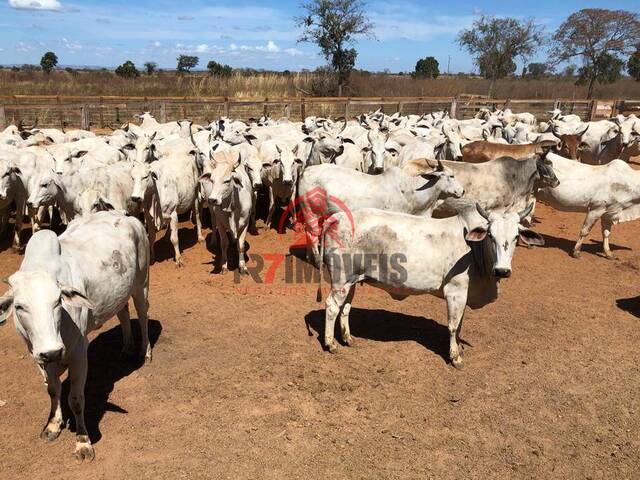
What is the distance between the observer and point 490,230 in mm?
5184

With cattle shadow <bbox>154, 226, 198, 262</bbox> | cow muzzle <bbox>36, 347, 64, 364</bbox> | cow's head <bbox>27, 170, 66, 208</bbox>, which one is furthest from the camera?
cattle shadow <bbox>154, 226, 198, 262</bbox>

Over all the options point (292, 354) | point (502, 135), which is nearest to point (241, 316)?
point (292, 354)

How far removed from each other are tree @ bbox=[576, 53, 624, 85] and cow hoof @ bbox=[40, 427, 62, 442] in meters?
42.5

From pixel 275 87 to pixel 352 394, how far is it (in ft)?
109

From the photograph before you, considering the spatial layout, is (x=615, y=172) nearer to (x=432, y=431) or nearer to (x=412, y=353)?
(x=412, y=353)

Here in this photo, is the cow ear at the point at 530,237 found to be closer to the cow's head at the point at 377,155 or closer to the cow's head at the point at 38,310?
the cow's head at the point at 38,310

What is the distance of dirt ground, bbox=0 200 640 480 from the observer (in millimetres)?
4410

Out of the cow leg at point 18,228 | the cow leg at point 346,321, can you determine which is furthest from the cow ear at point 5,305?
the cow leg at point 18,228

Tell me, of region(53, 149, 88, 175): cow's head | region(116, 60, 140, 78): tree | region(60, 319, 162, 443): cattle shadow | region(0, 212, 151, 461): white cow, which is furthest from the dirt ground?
region(116, 60, 140, 78): tree

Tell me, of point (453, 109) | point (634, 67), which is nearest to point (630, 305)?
point (453, 109)

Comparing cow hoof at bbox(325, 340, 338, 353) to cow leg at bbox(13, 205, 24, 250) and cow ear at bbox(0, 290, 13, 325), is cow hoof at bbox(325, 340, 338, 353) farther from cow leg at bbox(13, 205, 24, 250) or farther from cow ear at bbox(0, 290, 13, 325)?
cow leg at bbox(13, 205, 24, 250)

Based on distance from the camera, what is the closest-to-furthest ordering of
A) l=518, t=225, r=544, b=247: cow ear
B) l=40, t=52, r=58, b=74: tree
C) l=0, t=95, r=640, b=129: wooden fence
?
l=518, t=225, r=544, b=247: cow ear → l=0, t=95, r=640, b=129: wooden fence → l=40, t=52, r=58, b=74: tree

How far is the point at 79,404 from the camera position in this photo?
4.30m

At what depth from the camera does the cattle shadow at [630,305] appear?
750 cm
